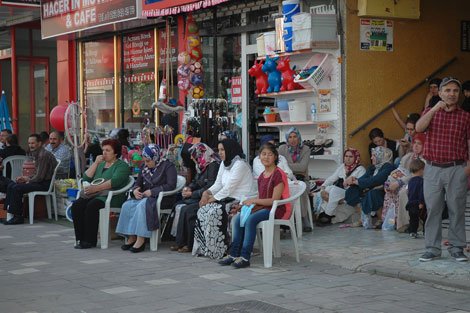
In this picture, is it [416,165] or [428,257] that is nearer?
[428,257]

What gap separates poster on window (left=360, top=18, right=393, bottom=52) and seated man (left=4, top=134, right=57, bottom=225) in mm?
5522

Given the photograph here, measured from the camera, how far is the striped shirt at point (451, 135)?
27.6ft

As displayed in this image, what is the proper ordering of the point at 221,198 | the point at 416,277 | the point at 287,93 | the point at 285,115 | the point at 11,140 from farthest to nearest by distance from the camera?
1. the point at 11,140
2. the point at 285,115
3. the point at 287,93
4. the point at 221,198
5. the point at 416,277

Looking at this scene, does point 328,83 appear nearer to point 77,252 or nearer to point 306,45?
point 306,45

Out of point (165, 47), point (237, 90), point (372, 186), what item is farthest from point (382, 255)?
point (165, 47)

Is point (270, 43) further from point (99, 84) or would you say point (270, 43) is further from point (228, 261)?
point (99, 84)

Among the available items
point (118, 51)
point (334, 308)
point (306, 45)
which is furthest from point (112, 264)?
point (118, 51)

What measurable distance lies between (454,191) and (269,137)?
5.47 metres

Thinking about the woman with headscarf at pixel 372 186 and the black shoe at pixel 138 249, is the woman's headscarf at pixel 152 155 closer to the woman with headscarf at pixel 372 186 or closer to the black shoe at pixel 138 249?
the black shoe at pixel 138 249

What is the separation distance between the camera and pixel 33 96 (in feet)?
75.9

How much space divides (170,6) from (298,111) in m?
3.60

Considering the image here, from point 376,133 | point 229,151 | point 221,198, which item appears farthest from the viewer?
point 376,133

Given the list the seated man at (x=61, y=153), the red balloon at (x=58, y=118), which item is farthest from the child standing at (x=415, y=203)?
the red balloon at (x=58, y=118)

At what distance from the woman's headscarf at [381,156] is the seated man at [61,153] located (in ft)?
18.8
